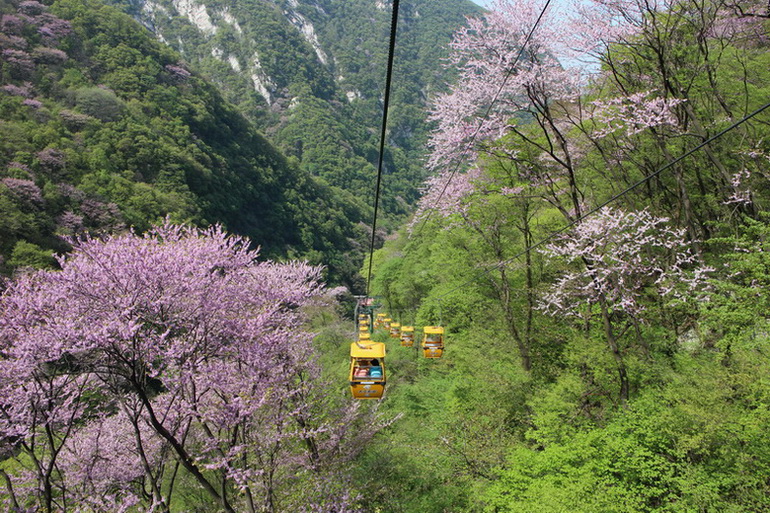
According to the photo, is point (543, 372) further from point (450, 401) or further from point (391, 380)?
point (391, 380)

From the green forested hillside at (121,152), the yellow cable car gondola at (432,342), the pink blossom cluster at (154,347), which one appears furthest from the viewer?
the green forested hillside at (121,152)

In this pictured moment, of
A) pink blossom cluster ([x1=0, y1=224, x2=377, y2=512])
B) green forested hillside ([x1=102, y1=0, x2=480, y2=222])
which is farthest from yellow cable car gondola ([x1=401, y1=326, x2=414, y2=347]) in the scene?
green forested hillside ([x1=102, y1=0, x2=480, y2=222])

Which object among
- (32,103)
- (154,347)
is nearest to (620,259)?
(154,347)

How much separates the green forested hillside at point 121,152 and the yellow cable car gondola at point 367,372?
29.9 m

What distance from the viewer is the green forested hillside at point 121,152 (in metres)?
35.2

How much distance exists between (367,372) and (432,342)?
530 centimetres

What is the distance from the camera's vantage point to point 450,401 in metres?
18.0

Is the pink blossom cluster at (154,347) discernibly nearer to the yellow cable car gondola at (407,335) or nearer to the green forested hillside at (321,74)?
the yellow cable car gondola at (407,335)

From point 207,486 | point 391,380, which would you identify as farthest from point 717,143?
point 391,380

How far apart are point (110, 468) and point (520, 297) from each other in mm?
17620

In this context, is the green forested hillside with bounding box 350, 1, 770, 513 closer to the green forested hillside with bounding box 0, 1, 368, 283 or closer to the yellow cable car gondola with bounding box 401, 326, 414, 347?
the yellow cable car gondola with bounding box 401, 326, 414, 347

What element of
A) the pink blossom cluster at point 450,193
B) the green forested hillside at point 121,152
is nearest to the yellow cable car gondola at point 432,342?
the pink blossom cluster at point 450,193

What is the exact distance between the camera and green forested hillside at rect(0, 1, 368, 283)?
1385 inches

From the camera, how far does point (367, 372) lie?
1107 cm
